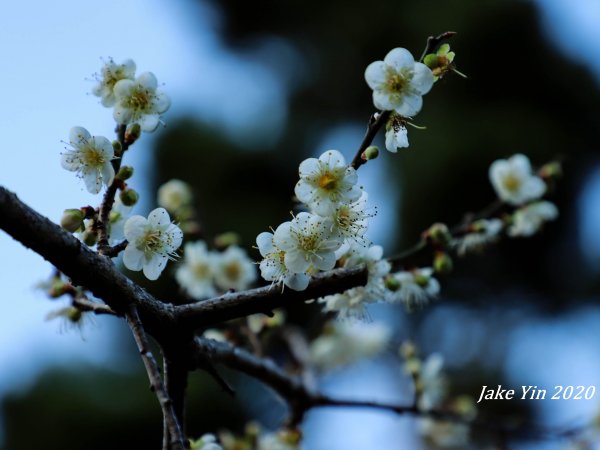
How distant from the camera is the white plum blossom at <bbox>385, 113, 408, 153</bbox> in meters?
0.95

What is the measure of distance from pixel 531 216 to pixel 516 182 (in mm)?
102

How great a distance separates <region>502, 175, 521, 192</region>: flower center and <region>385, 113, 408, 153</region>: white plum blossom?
3.12ft

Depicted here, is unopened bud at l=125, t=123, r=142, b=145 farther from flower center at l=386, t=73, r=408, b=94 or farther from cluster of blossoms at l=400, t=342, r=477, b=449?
cluster of blossoms at l=400, t=342, r=477, b=449

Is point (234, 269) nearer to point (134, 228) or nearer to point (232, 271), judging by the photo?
point (232, 271)

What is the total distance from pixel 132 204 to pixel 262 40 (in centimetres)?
688

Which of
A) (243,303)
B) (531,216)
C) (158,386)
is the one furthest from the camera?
(531,216)

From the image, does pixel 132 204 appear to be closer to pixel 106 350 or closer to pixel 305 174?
pixel 305 174

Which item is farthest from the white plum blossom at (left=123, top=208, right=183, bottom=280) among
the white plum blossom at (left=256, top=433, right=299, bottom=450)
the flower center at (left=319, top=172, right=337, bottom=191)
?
the white plum blossom at (left=256, top=433, right=299, bottom=450)

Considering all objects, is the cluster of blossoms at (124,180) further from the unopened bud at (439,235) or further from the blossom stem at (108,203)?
the unopened bud at (439,235)

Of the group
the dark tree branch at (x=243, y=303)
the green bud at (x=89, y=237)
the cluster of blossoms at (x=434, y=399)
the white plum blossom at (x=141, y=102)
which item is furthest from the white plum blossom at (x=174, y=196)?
the dark tree branch at (x=243, y=303)

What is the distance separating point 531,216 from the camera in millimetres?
1819

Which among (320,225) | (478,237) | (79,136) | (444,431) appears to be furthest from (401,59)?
(444,431)

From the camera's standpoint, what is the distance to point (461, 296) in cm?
549

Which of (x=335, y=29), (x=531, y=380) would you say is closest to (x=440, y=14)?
(x=335, y=29)
